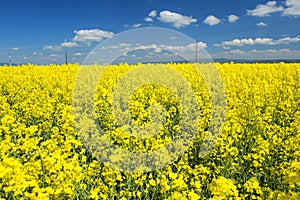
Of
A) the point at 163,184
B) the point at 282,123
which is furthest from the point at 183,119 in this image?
the point at 163,184

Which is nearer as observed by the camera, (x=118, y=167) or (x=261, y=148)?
(x=118, y=167)

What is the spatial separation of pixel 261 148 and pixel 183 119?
219 cm

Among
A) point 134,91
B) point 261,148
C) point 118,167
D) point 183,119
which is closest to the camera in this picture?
point 118,167

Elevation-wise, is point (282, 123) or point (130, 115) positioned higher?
point (130, 115)

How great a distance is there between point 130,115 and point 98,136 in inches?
50.2

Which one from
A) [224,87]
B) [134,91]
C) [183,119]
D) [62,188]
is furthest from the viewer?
[224,87]

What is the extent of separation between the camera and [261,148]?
4363 mm

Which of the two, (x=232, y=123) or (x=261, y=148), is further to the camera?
(x=232, y=123)

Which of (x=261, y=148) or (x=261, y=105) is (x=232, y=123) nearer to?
(x=261, y=148)

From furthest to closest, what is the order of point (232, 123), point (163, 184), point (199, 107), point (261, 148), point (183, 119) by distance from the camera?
point (199, 107)
point (183, 119)
point (232, 123)
point (261, 148)
point (163, 184)

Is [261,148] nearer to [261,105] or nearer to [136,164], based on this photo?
[136,164]

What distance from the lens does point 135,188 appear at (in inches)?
155

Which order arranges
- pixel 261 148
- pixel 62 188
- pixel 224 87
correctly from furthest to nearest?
1. pixel 224 87
2. pixel 261 148
3. pixel 62 188

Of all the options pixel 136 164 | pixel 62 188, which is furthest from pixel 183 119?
pixel 62 188
